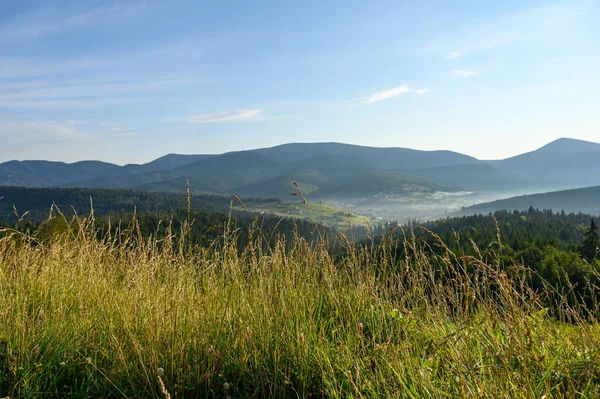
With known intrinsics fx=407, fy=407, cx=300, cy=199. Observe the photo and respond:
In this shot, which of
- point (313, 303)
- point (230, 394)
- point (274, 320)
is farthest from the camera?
point (313, 303)

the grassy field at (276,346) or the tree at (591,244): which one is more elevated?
the grassy field at (276,346)

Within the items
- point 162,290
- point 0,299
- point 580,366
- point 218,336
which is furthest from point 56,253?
point 580,366

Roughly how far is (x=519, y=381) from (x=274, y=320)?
1957mm

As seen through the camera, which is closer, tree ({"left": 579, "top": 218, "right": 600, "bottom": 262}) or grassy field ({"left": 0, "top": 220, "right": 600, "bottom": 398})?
grassy field ({"left": 0, "top": 220, "right": 600, "bottom": 398})

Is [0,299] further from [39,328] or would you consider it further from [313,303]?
[313,303]

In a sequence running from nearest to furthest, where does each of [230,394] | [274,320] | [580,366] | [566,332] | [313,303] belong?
1. [580,366]
2. [230,394]
3. [566,332]
4. [274,320]
5. [313,303]

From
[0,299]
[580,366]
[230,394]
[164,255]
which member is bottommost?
[230,394]

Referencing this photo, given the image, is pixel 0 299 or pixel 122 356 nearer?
pixel 122 356

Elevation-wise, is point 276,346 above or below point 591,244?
above

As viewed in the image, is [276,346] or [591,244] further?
[591,244]

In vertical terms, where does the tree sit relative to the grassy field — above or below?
below

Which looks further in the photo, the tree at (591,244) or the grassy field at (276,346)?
the tree at (591,244)

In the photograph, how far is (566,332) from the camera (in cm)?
341

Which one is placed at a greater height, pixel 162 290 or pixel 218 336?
pixel 162 290
